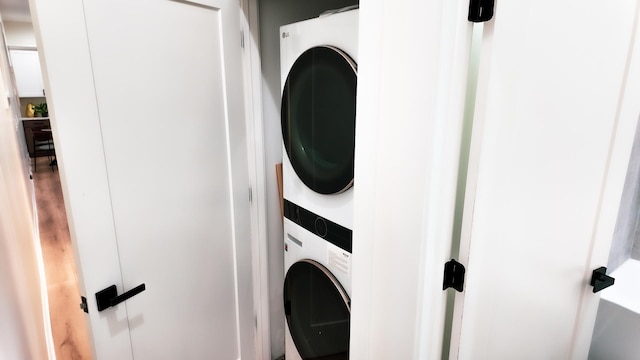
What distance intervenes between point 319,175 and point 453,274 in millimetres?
647

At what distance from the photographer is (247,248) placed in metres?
1.75

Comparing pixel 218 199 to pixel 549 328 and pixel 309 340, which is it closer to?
pixel 309 340

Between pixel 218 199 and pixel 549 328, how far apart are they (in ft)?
4.51

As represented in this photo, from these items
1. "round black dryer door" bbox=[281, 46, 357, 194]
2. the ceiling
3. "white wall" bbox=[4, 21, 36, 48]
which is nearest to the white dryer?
"round black dryer door" bbox=[281, 46, 357, 194]

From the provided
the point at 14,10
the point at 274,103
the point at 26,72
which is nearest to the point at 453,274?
the point at 274,103

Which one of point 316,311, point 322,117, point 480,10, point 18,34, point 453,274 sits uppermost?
point 18,34

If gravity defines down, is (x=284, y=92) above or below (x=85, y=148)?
above

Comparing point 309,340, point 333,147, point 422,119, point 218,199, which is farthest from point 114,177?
point 309,340

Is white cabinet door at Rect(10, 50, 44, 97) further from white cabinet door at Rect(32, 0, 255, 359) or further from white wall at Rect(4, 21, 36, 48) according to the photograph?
white cabinet door at Rect(32, 0, 255, 359)

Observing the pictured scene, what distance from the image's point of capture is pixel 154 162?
125cm

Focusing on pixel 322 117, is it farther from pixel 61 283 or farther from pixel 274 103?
pixel 61 283

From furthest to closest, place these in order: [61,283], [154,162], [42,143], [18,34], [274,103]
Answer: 1. [18,34]
2. [42,143]
3. [61,283]
4. [274,103]
5. [154,162]

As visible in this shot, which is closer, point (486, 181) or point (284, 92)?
point (486, 181)

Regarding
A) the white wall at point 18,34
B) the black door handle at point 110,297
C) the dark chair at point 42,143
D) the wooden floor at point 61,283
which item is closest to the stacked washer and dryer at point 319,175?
the black door handle at point 110,297
